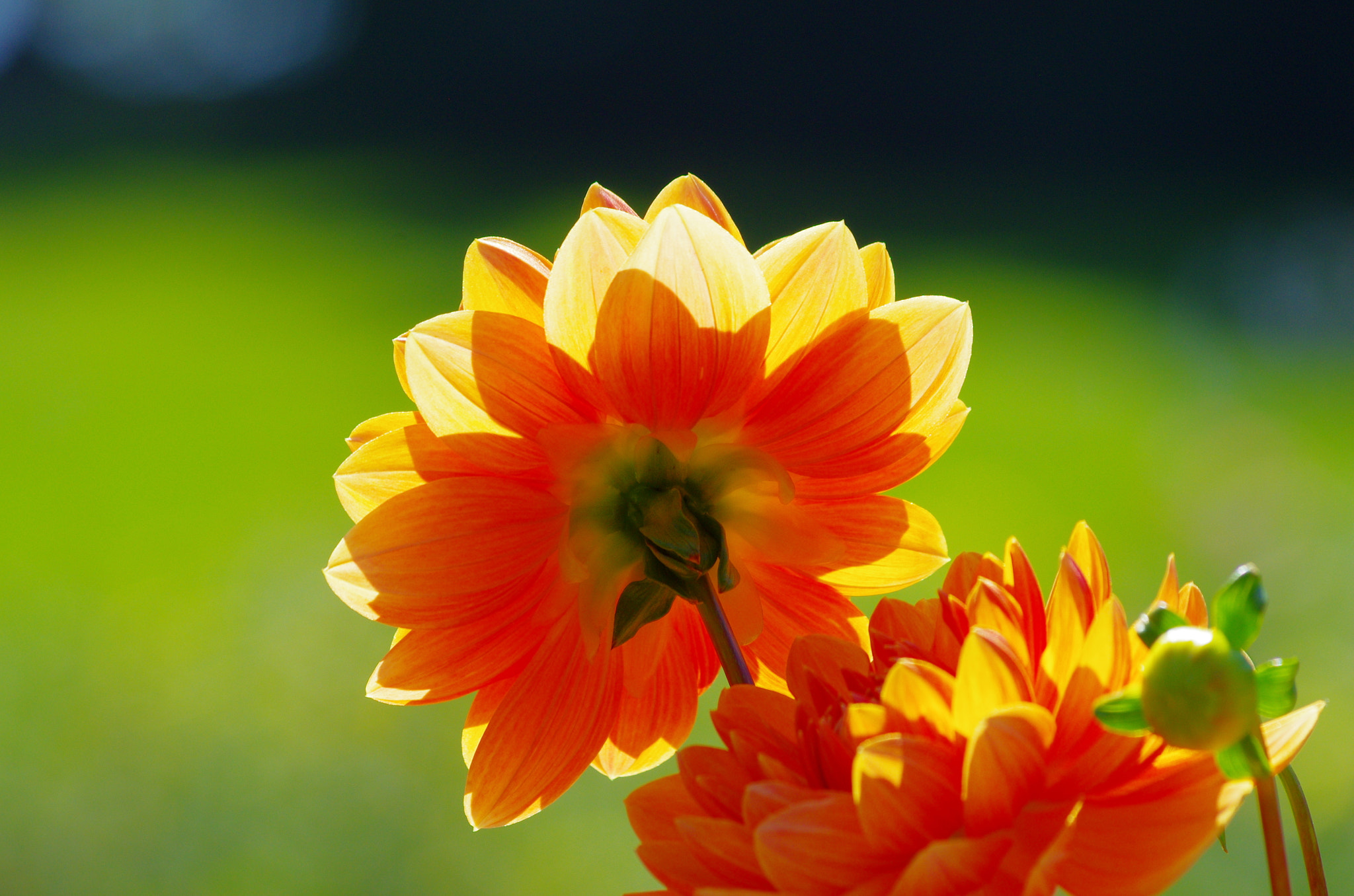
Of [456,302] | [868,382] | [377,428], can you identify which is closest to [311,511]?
[456,302]

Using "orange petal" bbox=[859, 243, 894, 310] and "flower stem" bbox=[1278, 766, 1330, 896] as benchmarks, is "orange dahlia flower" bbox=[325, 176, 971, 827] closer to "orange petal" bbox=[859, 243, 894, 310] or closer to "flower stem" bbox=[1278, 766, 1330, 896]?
"orange petal" bbox=[859, 243, 894, 310]

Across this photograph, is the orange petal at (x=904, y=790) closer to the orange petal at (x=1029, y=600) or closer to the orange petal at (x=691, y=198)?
the orange petal at (x=1029, y=600)

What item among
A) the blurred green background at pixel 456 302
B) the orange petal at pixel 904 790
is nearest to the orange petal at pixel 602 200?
the orange petal at pixel 904 790

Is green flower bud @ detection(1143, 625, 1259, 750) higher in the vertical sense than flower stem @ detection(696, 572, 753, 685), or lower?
lower

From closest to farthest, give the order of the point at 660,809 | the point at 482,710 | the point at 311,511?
the point at 660,809 < the point at 482,710 < the point at 311,511

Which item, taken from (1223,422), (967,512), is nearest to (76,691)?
(967,512)

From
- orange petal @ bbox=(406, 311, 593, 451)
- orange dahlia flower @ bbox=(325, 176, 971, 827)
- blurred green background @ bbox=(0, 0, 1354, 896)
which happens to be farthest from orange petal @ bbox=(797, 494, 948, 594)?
blurred green background @ bbox=(0, 0, 1354, 896)

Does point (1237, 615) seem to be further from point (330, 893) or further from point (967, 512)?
point (967, 512)

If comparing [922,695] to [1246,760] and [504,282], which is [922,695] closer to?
[1246,760]
